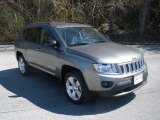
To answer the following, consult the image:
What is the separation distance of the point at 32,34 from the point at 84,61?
2.85 metres

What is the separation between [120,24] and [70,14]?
322 centimetres

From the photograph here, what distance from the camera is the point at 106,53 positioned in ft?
19.9

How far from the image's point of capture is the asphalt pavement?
5715 millimetres

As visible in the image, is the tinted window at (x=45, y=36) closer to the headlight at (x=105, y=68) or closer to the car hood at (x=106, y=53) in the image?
the car hood at (x=106, y=53)

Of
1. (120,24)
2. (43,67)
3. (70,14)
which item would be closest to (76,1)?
(70,14)

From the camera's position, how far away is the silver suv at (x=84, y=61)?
5762mm

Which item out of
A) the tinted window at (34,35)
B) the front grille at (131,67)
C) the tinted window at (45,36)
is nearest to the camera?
the front grille at (131,67)

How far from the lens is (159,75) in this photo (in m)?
8.57

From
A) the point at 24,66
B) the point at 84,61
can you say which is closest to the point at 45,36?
the point at 24,66

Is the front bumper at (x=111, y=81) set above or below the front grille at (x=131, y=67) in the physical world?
below

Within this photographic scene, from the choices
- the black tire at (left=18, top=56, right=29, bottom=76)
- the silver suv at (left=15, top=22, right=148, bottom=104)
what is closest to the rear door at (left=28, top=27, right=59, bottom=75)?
the silver suv at (left=15, top=22, right=148, bottom=104)

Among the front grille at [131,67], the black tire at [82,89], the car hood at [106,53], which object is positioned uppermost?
the car hood at [106,53]

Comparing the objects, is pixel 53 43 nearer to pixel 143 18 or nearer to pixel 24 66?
pixel 24 66

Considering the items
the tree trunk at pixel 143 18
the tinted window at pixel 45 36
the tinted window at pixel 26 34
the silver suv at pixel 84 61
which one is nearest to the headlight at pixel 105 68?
the silver suv at pixel 84 61
